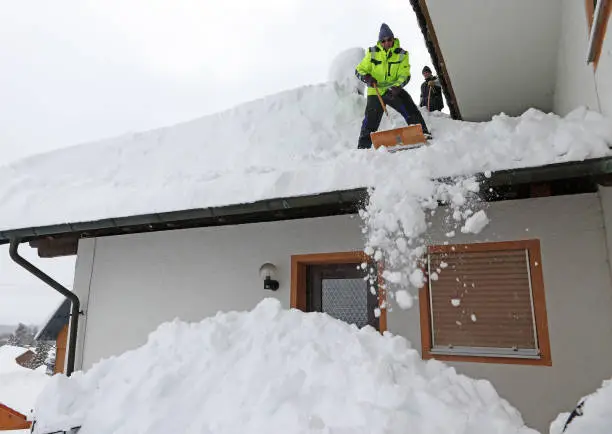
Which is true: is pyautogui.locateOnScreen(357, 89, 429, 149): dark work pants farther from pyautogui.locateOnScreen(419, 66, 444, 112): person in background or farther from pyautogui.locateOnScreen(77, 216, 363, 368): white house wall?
pyautogui.locateOnScreen(419, 66, 444, 112): person in background

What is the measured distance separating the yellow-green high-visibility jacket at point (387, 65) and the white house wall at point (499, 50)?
56 cm

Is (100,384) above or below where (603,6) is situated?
below

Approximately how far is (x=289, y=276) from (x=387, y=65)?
10.2 feet

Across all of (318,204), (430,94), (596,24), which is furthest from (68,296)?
(430,94)

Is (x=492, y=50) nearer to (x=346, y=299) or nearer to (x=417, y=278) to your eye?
(x=417, y=278)

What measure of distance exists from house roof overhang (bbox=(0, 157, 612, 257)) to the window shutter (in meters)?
0.66

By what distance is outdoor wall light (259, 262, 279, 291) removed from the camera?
475 cm

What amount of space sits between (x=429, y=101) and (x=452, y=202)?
5431 millimetres

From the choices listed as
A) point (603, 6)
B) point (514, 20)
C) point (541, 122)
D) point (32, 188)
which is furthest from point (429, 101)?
point (32, 188)

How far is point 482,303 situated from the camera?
13.5 ft

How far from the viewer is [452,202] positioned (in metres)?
3.61

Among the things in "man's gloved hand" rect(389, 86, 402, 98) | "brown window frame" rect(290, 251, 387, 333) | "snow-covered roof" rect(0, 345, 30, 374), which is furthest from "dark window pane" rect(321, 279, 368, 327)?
"snow-covered roof" rect(0, 345, 30, 374)

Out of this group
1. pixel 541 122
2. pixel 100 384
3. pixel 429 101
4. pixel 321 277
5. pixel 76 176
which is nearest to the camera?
pixel 100 384

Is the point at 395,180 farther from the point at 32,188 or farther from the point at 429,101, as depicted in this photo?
the point at 32,188
